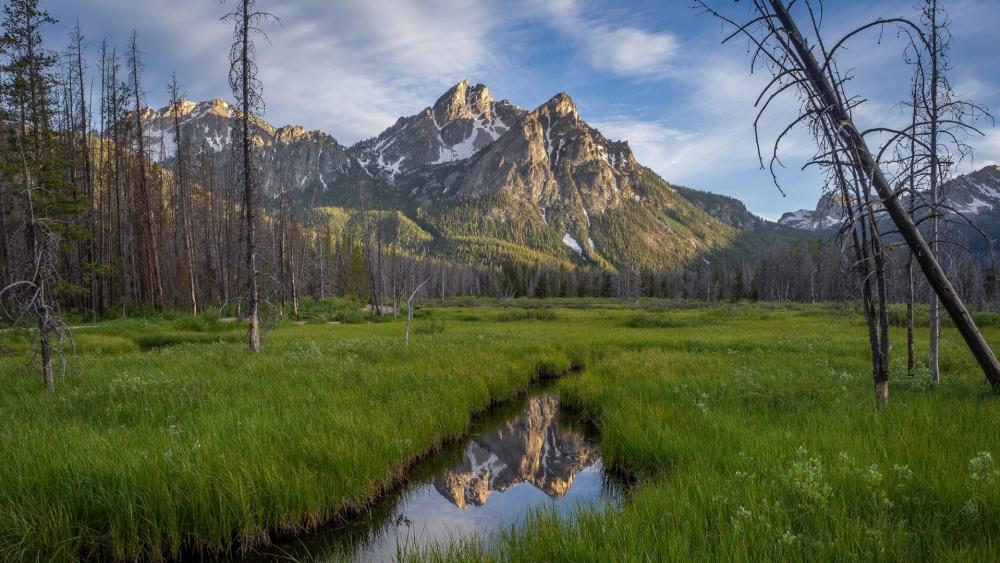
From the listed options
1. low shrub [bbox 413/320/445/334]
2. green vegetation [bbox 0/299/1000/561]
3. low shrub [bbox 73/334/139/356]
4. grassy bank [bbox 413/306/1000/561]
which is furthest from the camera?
low shrub [bbox 413/320/445/334]

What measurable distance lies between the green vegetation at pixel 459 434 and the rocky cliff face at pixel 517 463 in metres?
0.83

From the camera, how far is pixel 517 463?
32.1ft

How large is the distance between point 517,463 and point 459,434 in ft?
5.80

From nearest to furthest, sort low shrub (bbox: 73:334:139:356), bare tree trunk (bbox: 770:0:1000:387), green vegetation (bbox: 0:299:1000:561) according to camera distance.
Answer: bare tree trunk (bbox: 770:0:1000:387), green vegetation (bbox: 0:299:1000:561), low shrub (bbox: 73:334:139:356)

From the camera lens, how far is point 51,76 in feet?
88.7

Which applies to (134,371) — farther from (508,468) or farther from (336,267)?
(336,267)

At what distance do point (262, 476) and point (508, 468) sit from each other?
4.91 metres

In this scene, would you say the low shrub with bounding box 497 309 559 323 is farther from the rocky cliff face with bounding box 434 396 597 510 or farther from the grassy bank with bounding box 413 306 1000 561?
the grassy bank with bounding box 413 306 1000 561

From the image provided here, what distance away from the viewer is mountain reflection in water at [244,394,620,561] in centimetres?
624

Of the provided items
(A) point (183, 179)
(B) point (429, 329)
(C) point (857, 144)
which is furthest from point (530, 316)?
(C) point (857, 144)

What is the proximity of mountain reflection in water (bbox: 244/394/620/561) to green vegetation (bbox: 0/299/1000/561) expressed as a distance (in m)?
0.42

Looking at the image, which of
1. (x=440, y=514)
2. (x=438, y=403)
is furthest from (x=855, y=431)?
(x=438, y=403)

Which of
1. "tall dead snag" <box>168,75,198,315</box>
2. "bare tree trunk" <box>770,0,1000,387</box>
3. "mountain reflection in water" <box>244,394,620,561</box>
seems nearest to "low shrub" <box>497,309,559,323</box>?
"tall dead snag" <box>168,75,198,315</box>

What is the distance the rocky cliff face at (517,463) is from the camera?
8484 millimetres
